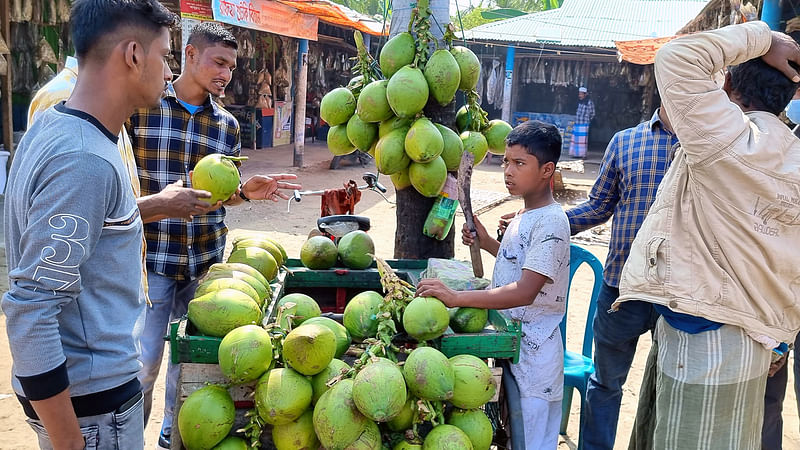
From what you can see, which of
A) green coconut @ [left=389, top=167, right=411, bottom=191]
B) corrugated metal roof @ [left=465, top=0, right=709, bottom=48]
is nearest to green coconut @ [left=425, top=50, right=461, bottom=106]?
green coconut @ [left=389, top=167, right=411, bottom=191]

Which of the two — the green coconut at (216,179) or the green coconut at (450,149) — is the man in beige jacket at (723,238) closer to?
the green coconut at (450,149)

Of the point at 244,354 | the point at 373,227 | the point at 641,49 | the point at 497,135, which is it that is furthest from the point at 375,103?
the point at 641,49

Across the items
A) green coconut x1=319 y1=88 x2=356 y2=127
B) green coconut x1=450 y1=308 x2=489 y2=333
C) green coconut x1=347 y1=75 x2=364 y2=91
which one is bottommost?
green coconut x1=450 y1=308 x2=489 y2=333

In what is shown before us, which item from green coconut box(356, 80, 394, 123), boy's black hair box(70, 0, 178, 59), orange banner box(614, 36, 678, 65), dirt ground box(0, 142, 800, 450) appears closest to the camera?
boy's black hair box(70, 0, 178, 59)

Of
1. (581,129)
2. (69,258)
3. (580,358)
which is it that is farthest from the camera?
(581,129)

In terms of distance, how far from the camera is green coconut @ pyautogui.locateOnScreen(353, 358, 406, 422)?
1.61 m

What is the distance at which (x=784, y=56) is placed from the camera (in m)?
1.86

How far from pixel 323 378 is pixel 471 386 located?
1.47ft

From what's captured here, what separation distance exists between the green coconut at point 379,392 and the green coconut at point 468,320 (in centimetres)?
42

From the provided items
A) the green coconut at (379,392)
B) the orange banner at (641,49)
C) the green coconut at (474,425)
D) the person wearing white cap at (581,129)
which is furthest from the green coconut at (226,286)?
Result: the person wearing white cap at (581,129)

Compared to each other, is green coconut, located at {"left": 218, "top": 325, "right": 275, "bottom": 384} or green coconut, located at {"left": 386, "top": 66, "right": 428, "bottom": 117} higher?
green coconut, located at {"left": 386, "top": 66, "right": 428, "bottom": 117}

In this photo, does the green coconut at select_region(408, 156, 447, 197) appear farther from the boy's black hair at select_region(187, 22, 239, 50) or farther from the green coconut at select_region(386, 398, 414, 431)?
the boy's black hair at select_region(187, 22, 239, 50)

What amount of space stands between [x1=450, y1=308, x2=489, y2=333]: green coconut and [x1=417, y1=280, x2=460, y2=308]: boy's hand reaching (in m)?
0.07

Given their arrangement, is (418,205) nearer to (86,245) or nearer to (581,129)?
(86,245)
